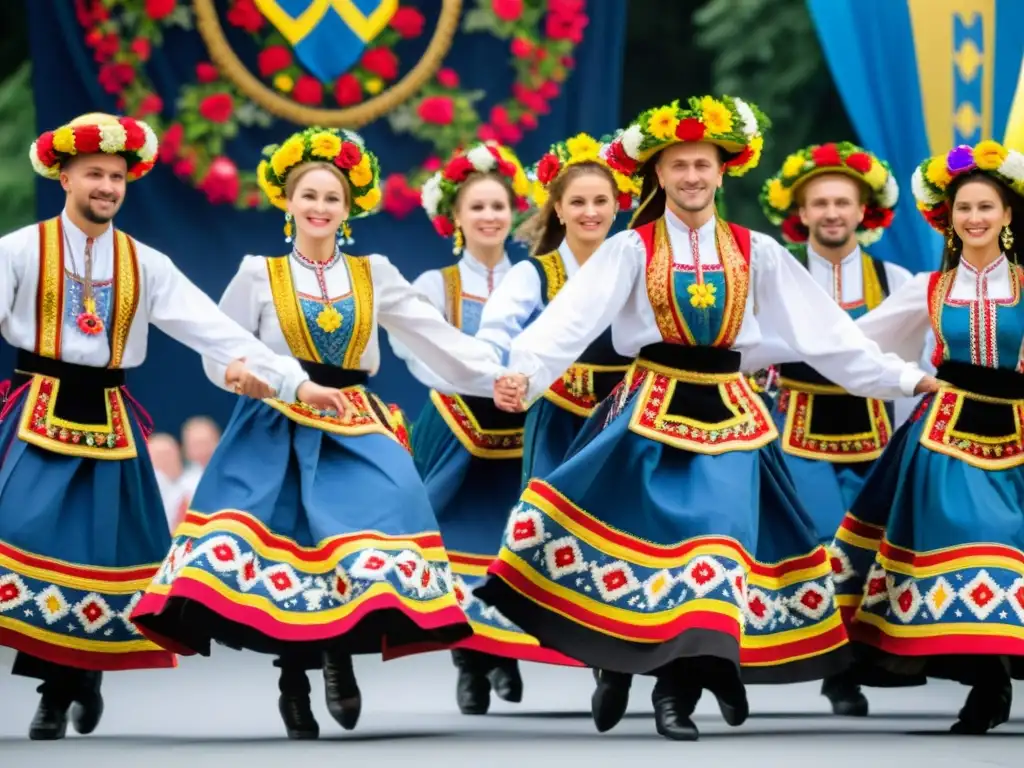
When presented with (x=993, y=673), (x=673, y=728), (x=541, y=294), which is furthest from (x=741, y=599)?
(x=541, y=294)

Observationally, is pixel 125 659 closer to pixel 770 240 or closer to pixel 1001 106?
pixel 770 240

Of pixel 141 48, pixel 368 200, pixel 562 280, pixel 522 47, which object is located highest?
pixel 522 47

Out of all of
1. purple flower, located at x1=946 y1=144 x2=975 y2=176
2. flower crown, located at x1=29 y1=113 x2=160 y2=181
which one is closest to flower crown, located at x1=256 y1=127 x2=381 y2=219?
flower crown, located at x1=29 y1=113 x2=160 y2=181

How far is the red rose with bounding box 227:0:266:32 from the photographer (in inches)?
396

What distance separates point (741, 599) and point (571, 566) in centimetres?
42

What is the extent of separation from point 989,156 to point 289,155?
6.04 ft

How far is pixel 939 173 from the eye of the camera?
22.1 ft

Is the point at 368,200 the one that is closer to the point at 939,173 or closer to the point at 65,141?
the point at 65,141

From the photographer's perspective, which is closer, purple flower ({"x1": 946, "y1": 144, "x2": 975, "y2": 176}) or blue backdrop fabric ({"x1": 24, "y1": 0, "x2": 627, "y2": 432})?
purple flower ({"x1": 946, "y1": 144, "x2": 975, "y2": 176})

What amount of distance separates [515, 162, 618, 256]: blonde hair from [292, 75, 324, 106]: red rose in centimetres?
281

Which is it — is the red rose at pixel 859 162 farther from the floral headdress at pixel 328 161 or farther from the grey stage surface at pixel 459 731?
the floral headdress at pixel 328 161

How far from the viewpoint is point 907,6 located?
9031 mm

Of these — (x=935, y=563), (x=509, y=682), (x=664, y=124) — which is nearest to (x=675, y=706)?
(x=935, y=563)

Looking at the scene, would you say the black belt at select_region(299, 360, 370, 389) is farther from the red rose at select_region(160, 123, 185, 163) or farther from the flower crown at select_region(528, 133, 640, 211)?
the red rose at select_region(160, 123, 185, 163)
